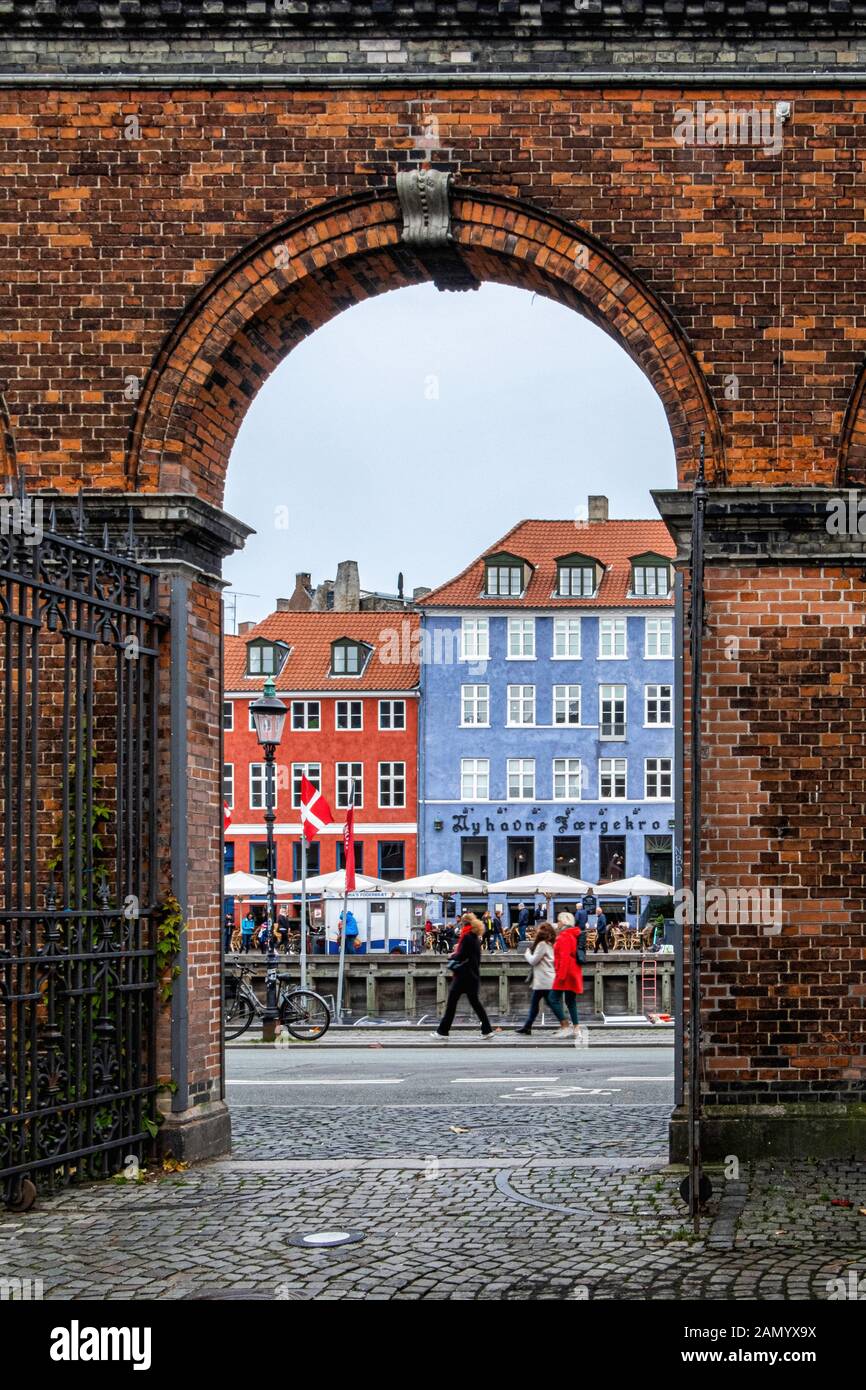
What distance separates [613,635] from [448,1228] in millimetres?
49053

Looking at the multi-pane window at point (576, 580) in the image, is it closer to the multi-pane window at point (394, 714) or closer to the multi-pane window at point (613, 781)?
the multi-pane window at point (613, 781)

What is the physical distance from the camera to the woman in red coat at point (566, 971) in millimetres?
20938

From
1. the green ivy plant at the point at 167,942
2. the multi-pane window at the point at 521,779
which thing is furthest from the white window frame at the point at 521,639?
the green ivy plant at the point at 167,942

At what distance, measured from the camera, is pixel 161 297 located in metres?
10.5

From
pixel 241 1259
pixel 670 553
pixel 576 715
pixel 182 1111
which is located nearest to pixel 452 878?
pixel 576 715

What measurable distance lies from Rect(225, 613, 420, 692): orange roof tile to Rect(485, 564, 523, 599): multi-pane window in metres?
4.08

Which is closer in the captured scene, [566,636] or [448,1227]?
[448,1227]

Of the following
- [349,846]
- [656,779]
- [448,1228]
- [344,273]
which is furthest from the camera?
[656,779]

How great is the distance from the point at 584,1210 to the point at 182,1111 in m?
2.70

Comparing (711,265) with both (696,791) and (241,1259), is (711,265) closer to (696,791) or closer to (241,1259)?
(696,791)

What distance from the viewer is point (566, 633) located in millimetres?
56781

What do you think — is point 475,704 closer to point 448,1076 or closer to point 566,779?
point 566,779

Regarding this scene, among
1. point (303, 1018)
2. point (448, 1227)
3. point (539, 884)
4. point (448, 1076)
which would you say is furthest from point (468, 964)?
point (539, 884)

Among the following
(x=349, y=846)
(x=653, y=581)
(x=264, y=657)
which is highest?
(x=653, y=581)
